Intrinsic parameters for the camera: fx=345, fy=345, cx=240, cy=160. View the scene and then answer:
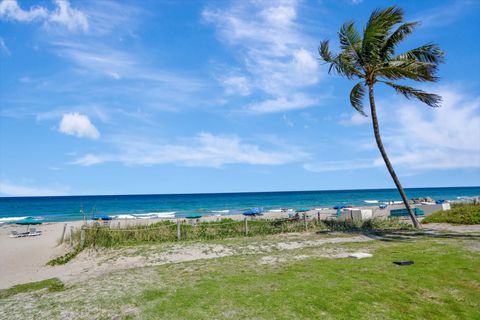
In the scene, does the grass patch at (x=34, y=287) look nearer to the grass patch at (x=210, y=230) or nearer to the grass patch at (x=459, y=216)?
the grass patch at (x=210, y=230)

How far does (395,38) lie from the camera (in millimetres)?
15688

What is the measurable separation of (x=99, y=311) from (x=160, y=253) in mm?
6341

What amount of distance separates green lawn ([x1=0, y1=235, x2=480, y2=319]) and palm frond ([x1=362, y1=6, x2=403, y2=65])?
30.7 ft

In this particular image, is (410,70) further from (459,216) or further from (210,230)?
(210,230)

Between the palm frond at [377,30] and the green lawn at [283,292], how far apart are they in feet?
30.7

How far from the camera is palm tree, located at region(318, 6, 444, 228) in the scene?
15.0 m

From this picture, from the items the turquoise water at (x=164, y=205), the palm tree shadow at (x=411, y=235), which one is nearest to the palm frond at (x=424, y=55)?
the palm tree shadow at (x=411, y=235)

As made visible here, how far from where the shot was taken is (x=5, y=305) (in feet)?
22.8

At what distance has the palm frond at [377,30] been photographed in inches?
590

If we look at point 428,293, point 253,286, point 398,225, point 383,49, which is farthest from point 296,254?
point 383,49

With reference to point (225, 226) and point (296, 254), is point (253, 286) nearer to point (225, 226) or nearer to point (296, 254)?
point (296, 254)

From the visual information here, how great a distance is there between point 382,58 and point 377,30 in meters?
1.57

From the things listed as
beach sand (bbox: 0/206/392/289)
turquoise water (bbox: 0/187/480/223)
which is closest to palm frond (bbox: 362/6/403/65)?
beach sand (bbox: 0/206/392/289)

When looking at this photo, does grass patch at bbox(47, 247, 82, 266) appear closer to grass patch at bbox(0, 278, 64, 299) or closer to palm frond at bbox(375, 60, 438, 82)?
grass patch at bbox(0, 278, 64, 299)
